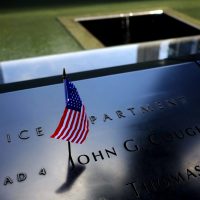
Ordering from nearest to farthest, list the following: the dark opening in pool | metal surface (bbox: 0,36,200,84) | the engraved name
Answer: the engraved name < metal surface (bbox: 0,36,200,84) < the dark opening in pool

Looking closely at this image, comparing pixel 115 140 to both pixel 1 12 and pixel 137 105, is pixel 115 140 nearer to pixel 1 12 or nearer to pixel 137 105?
pixel 137 105

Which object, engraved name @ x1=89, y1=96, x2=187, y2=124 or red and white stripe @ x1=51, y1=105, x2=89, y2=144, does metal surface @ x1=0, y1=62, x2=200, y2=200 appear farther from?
red and white stripe @ x1=51, y1=105, x2=89, y2=144

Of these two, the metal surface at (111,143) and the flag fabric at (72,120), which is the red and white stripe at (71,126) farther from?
the metal surface at (111,143)

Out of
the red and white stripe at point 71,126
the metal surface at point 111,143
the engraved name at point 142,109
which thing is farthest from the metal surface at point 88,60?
the red and white stripe at point 71,126

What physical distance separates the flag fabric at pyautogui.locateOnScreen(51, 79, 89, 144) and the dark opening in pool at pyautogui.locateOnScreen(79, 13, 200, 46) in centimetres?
260

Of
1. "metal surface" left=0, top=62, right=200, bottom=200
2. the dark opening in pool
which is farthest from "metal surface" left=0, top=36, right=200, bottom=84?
the dark opening in pool

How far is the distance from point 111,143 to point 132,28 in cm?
268

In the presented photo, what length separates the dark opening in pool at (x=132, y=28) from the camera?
12.2ft

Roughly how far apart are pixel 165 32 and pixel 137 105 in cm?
245

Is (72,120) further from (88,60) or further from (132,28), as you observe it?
(132,28)

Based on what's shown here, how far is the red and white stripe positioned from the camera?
1183mm

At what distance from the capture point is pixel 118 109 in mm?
1622

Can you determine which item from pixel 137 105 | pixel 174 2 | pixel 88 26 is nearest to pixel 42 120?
pixel 137 105

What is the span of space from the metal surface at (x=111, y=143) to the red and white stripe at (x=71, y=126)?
142 millimetres
